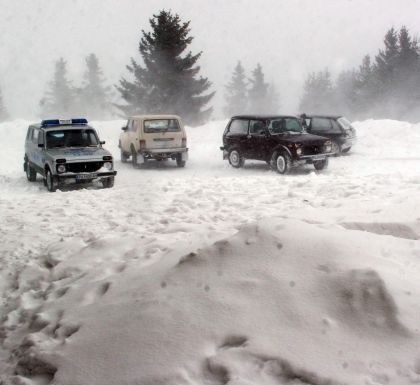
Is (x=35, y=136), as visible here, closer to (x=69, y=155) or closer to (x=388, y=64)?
(x=69, y=155)

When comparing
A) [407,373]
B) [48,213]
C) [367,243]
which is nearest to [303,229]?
[367,243]

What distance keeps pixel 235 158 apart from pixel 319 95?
189 ft

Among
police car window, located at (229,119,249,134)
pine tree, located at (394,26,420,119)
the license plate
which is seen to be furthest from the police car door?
pine tree, located at (394,26,420,119)

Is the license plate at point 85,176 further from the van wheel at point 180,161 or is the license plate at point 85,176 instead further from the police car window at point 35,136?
the van wheel at point 180,161

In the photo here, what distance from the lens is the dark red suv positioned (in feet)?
47.6

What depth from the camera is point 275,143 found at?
15.0 meters

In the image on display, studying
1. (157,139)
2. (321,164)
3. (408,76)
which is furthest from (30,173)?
(408,76)

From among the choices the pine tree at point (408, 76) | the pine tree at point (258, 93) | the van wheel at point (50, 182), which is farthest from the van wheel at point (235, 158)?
the pine tree at point (258, 93)

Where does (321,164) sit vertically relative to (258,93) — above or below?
below

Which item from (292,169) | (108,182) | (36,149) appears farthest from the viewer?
(292,169)

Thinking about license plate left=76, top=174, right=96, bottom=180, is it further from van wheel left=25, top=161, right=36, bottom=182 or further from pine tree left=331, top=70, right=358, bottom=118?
pine tree left=331, top=70, right=358, bottom=118

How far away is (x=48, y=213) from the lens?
8.47 metres

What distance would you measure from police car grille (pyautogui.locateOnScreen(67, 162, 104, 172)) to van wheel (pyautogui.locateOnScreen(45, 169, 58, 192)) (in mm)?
439

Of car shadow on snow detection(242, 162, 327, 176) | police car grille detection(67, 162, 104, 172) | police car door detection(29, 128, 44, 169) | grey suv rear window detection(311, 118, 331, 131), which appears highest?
grey suv rear window detection(311, 118, 331, 131)
